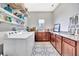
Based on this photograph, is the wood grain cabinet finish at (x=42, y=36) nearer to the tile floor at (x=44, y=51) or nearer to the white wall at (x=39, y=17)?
the white wall at (x=39, y=17)

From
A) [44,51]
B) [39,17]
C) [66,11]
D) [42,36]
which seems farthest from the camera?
[39,17]

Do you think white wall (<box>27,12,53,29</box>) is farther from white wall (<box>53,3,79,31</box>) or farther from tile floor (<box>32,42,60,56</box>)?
tile floor (<box>32,42,60,56</box>)

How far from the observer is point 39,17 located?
29.7 feet

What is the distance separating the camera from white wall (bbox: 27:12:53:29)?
8.81 meters

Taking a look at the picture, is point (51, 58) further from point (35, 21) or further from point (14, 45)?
point (35, 21)

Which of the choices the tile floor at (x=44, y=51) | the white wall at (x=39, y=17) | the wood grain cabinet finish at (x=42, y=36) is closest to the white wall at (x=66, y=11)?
the tile floor at (x=44, y=51)

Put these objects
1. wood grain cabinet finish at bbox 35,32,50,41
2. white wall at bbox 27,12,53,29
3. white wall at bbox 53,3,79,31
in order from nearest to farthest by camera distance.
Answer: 1. white wall at bbox 53,3,79,31
2. wood grain cabinet finish at bbox 35,32,50,41
3. white wall at bbox 27,12,53,29

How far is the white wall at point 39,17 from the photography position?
347 inches

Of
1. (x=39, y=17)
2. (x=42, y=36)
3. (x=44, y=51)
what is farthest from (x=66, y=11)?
(x=39, y=17)

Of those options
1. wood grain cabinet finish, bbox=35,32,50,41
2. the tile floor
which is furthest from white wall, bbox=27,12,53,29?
the tile floor

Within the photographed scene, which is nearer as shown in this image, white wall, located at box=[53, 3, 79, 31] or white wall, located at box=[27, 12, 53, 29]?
white wall, located at box=[53, 3, 79, 31]

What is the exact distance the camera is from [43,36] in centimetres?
838

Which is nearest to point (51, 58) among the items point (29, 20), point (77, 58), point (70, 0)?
point (77, 58)

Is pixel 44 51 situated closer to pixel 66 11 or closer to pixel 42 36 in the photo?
pixel 66 11
